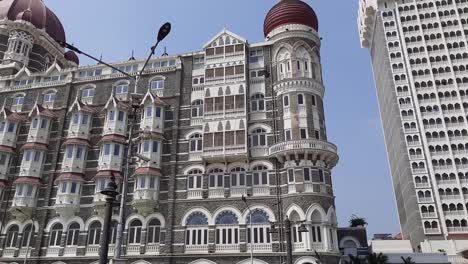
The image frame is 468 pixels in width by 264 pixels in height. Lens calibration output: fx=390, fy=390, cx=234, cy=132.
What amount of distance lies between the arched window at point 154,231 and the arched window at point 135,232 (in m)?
1.03

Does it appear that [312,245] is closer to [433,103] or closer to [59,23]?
[433,103]

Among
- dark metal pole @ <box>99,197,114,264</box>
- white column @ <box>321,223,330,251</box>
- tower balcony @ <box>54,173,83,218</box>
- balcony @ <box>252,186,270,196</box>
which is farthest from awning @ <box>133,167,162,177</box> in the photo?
dark metal pole @ <box>99,197,114,264</box>

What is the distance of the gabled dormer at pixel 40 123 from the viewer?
4800 centimetres

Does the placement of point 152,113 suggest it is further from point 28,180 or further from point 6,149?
point 6,149

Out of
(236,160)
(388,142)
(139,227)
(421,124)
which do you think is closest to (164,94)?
(236,160)

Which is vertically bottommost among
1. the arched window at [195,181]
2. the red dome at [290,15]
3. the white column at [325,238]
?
the white column at [325,238]

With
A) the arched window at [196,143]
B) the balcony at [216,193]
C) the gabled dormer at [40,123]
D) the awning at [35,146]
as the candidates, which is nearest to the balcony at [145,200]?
the balcony at [216,193]

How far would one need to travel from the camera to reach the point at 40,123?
48719 mm

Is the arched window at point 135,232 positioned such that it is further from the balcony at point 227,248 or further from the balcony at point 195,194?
the balcony at point 227,248

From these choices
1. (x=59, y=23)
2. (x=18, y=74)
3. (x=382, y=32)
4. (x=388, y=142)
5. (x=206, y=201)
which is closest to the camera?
(x=206, y=201)

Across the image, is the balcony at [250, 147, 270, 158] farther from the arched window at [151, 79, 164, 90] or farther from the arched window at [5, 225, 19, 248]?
the arched window at [5, 225, 19, 248]

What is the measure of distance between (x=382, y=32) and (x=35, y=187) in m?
70.3

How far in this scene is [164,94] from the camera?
47938 mm

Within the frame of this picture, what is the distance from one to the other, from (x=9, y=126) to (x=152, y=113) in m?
19.7
